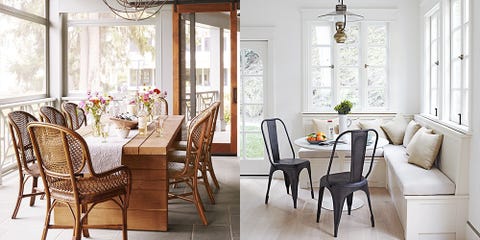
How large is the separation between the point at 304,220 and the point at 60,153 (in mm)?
2178

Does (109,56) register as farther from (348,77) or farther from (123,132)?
(123,132)

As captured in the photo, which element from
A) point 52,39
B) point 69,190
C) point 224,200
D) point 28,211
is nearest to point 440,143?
point 224,200

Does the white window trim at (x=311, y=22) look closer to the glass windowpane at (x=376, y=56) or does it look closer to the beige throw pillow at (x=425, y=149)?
the glass windowpane at (x=376, y=56)

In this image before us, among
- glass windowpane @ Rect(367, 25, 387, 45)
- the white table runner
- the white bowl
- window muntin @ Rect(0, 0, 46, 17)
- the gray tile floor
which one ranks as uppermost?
window muntin @ Rect(0, 0, 46, 17)

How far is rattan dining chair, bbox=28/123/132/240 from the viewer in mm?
3047

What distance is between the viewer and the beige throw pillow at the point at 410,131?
18.0 feet

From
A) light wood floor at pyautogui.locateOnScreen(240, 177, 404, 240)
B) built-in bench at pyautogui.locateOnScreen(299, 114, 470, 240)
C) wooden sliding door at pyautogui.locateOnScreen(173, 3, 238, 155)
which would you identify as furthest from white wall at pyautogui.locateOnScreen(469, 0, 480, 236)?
wooden sliding door at pyautogui.locateOnScreen(173, 3, 238, 155)

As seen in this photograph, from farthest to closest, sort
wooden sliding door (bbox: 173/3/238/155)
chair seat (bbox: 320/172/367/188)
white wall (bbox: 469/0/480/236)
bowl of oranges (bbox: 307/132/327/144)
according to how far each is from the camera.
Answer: wooden sliding door (bbox: 173/3/238/155), bowl of oranges (bbox: 307/132/327/144), chair seat (bbox: 320/172/367/188), white wall (bbox: 469/0/480/236)

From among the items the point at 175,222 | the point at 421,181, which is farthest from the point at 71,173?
the point at 421,181

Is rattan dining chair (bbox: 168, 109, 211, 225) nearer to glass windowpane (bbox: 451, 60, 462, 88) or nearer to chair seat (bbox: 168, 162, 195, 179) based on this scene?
chair seat (bbox: 168, 162, 195, 179)

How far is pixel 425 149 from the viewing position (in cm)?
447

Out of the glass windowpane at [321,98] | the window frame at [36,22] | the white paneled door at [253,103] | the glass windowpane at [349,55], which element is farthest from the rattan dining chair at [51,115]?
the glass windowpane at [349,55]

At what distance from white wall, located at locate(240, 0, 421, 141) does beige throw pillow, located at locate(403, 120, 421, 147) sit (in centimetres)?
50

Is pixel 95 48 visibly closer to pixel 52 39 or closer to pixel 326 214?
pixel 52 39
